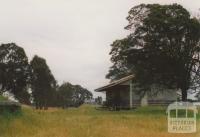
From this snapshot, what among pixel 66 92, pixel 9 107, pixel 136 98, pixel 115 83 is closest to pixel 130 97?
pixel 136 98

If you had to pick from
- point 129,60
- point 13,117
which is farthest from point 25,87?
point 13,117

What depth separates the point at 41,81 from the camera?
78.8m

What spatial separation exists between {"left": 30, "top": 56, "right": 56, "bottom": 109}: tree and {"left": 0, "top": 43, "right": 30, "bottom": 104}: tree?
2.83 m

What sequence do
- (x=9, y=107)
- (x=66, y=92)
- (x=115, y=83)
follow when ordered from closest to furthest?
(x=9, y=107) → (x=115, y=83) → (x=66, y=92)

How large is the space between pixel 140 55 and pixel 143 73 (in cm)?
166

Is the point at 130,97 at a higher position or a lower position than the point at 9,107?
higher

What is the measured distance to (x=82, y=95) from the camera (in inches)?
4811

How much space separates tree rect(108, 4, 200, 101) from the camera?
1683 inches

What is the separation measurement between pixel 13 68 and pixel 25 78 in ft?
8.00

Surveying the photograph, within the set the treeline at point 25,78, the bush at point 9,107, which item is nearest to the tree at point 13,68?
the treeline at point 25,78

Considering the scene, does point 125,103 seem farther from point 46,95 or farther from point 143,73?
point 46,95

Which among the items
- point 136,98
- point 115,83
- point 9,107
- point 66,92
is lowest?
point 9,107

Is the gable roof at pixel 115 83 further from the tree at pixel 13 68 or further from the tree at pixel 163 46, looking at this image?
the tree at pixel 13 68

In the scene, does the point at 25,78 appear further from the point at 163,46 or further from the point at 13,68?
the point at 163,46
